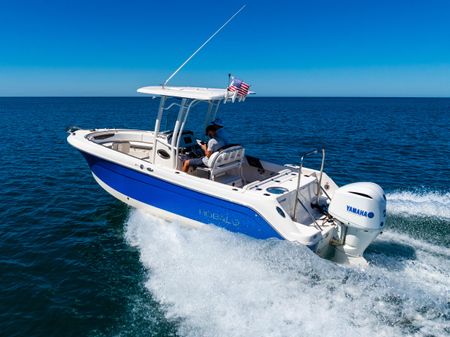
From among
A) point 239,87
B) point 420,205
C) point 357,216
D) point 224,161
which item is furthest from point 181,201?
point 420,205

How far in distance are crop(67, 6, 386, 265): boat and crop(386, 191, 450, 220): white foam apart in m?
2.11

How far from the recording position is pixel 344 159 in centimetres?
1742

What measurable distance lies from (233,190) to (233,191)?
4 cm

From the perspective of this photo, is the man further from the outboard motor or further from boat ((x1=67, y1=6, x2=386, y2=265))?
the outboard motor

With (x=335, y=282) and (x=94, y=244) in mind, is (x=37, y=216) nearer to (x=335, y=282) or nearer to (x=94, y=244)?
(x=94, y=244)

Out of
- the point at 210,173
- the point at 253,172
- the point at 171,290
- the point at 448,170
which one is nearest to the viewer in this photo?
the point at 171,290

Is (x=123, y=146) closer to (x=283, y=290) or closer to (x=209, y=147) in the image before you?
(x=209, y=147)

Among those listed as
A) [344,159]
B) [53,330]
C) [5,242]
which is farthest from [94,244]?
[344,159]

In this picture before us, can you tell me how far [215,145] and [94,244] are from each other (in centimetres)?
335

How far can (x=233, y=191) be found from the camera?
6.89 metres

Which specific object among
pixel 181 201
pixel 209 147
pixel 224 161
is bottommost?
pixel 181 201

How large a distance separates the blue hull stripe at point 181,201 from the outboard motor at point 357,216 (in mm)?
1119

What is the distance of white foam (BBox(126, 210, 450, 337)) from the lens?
196 inches

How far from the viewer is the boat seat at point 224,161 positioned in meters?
7.68
